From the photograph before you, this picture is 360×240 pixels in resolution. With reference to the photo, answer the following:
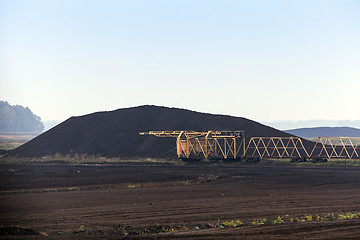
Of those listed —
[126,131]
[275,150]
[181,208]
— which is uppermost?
[126,131]

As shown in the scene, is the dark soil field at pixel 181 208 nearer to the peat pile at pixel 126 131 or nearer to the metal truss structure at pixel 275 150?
the metal truss structure at pixel 275 150

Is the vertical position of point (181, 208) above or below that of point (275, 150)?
below

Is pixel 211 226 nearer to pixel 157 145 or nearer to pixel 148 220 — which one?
pixel 148 220

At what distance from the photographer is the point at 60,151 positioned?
10819 centimetres

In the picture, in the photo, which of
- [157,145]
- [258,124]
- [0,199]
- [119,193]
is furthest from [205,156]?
[0,199]

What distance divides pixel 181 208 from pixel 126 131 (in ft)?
283

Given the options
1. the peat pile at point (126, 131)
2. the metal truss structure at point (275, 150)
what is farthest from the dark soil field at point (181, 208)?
the peat pile at point (126, 131)

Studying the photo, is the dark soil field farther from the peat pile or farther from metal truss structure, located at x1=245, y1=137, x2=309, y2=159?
the peat pile

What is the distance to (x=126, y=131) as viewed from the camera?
115 metres

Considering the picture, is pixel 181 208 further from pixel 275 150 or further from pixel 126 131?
pixel 126 131

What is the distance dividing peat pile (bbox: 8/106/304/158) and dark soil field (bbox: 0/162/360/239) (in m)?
52.1

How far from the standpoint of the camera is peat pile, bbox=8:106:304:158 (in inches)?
4109

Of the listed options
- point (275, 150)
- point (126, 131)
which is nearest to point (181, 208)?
point (275, 150)

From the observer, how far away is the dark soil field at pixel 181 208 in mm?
22188
